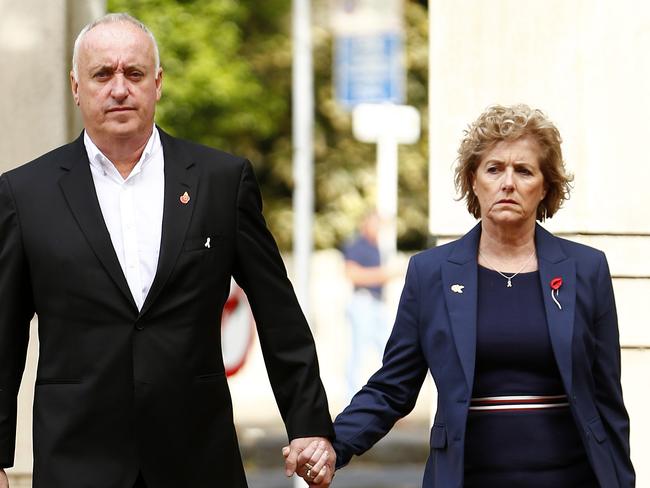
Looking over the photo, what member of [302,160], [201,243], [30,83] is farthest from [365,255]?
[201,243]

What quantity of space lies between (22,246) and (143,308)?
39 cm

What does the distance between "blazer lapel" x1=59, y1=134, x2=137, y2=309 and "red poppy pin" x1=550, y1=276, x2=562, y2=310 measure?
1.21 m

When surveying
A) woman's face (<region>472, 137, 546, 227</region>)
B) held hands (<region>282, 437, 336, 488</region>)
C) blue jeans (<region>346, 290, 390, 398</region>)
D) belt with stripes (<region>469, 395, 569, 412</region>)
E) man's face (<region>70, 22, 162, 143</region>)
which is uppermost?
man's face (<region>70, 22, 162, 143</region>)

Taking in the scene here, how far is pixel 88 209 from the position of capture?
4852 mm

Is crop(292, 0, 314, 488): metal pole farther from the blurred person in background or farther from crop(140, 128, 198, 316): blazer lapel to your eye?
crop(140, 128, 198, 316): blazer lapel

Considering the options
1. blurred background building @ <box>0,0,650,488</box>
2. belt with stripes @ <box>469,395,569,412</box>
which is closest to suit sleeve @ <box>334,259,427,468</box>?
belt with stripes @ <box>469,395,569,412</box>

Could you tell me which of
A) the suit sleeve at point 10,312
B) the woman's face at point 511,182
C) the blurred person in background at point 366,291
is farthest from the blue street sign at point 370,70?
the suit sleeve at point 10,312

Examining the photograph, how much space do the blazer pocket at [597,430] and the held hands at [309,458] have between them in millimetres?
775

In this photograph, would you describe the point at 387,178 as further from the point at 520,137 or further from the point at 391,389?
the point at 520,137

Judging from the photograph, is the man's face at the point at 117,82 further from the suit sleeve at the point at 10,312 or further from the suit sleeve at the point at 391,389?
the suit sleeve at the point at 391,389

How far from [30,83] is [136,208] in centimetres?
229

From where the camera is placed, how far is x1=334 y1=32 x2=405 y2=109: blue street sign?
1619cm

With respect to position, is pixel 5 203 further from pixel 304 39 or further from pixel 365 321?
pixel 304 39

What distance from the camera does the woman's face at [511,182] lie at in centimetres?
506
